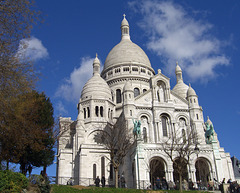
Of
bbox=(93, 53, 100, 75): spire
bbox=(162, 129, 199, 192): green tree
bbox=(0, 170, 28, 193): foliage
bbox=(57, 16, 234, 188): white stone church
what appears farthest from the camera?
bbox=(93, 53, 100, 75): spire

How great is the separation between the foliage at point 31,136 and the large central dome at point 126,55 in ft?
110

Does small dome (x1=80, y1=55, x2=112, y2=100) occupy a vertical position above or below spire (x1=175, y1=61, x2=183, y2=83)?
below

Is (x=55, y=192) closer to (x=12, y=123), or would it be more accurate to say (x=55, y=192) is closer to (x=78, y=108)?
(x=12, y=123)

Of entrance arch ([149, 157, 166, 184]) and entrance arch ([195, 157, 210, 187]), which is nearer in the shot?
entrance arch ([149, 157, 166, 184])

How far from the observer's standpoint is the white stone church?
39.6 m

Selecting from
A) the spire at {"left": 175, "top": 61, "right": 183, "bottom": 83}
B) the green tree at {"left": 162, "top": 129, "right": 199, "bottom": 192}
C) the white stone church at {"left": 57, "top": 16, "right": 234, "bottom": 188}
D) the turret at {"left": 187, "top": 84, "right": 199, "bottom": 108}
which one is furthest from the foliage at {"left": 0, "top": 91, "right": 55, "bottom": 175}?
the spire at {"left": 175, "top": 61, "right": 183, "bottom": 83}

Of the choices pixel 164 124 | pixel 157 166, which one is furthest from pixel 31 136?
pixel 164 124

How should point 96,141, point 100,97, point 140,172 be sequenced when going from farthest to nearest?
1. point 100,97
2. point 96,141
3. point 140,172

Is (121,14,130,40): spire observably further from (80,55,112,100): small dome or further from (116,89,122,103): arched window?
(80,55,112,100): small dome

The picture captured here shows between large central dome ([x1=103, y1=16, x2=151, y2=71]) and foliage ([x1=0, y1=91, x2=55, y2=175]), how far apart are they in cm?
3358

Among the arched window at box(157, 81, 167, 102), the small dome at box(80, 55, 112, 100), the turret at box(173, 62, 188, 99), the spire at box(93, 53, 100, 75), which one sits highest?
the spire at box(93, 53, 100, 75)

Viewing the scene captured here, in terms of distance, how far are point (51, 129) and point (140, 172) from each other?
1226 centimetres

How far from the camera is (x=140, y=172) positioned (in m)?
37.3

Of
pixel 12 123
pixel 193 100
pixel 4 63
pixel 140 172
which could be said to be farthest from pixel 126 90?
pixel 4 63
